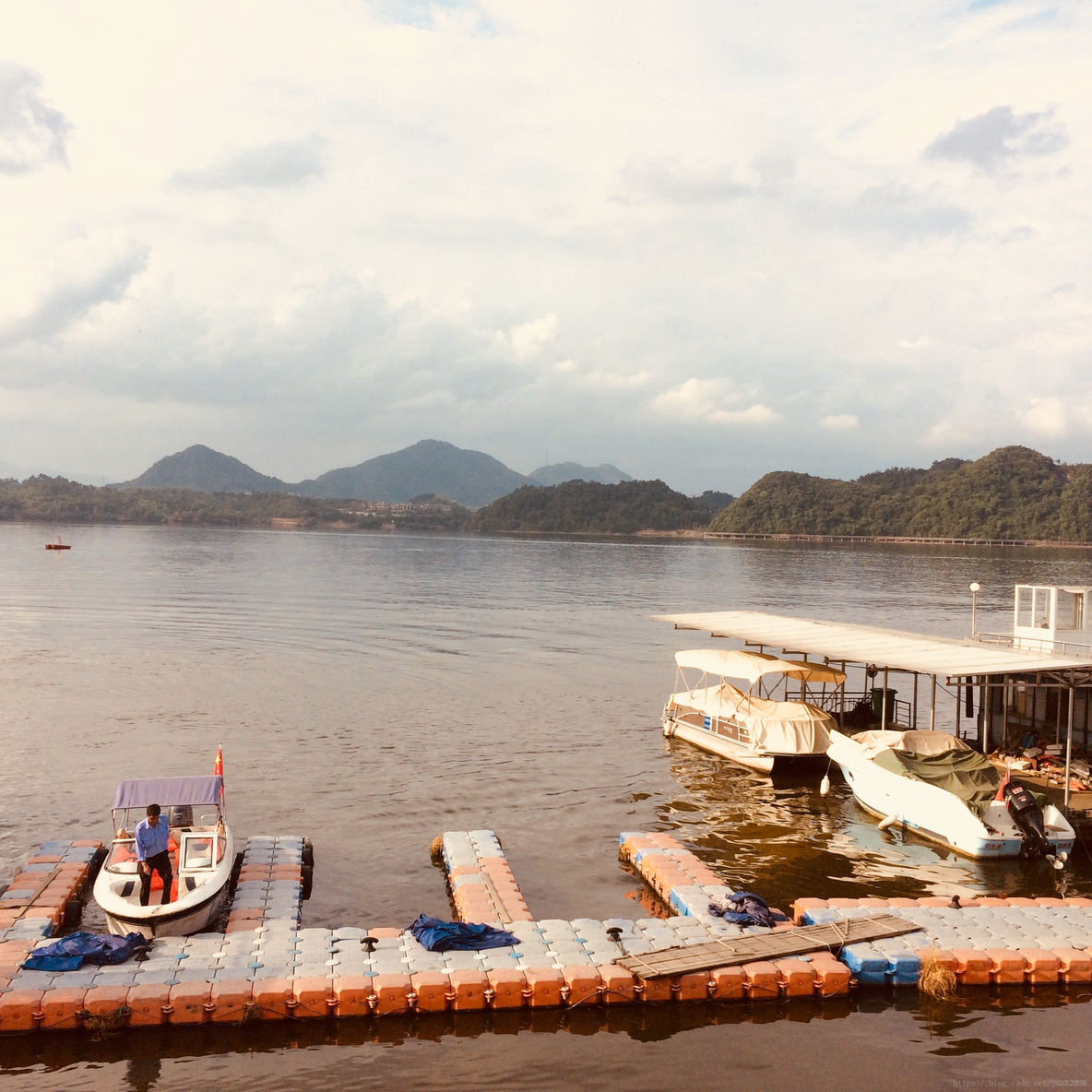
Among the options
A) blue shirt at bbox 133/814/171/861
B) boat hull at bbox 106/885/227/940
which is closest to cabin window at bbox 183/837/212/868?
blue shirt at bbox 133/814/171/861

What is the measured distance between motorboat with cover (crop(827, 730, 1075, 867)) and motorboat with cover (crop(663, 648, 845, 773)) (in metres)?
2.23

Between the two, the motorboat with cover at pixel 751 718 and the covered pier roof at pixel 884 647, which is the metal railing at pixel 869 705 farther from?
the covered pier roof at pixel 884 647

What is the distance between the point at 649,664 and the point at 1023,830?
3117cm

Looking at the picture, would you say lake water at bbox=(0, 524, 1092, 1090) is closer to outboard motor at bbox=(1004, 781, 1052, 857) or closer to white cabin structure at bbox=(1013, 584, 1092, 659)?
outboard motor at bbox=(1004, 781, 1052, 857)

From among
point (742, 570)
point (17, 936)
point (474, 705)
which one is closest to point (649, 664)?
point (474, 705)

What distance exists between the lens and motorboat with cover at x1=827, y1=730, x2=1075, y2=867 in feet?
75.7

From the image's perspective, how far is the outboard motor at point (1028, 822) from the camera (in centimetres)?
2300

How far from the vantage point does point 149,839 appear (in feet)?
58.3

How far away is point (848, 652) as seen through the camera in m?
30.7

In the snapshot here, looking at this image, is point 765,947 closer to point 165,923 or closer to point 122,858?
point 165,923

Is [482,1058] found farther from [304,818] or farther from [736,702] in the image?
[736,702]

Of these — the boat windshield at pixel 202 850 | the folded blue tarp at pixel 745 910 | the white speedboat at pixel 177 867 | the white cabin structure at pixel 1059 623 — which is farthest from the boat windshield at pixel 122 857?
the white cabin structure at pixel 1059 623

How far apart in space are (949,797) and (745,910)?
833 cm

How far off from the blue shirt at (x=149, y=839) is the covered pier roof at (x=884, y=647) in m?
18.4
